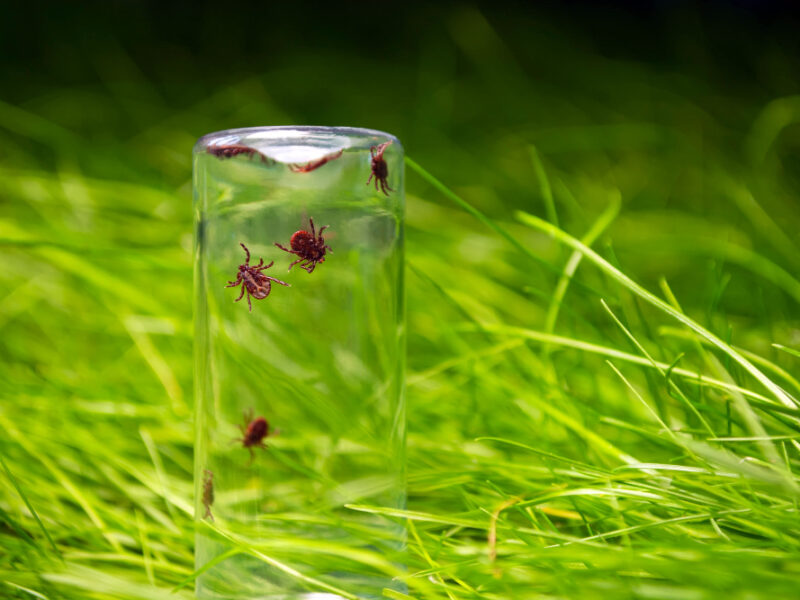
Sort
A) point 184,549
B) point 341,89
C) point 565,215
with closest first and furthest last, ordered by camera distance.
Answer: point 184,549, point 565,215, point 341,89

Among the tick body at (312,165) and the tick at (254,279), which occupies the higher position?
the tick body at (312,165)

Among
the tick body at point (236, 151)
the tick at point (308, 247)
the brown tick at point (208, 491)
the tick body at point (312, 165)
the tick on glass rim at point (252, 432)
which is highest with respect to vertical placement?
the tick body at point (236, 151)

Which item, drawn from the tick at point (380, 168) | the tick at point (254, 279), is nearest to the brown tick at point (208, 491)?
the tick at point (254, 279)

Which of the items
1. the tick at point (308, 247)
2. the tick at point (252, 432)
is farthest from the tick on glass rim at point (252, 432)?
the tick at point (308, 247)

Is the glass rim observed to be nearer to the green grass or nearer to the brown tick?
the green grass

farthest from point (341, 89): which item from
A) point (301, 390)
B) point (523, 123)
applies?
point (301, 390)

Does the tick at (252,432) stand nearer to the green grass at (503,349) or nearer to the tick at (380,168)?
the green grass at (503,349)

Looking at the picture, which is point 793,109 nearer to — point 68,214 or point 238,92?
point 238,92

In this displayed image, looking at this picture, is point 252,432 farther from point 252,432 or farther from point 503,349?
point 503,349
